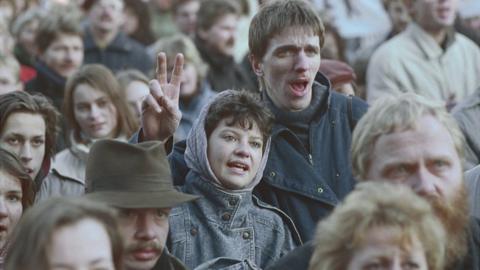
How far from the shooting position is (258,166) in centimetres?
636

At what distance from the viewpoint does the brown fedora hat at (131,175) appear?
18.4 feet

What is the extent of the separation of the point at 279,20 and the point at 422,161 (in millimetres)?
1926

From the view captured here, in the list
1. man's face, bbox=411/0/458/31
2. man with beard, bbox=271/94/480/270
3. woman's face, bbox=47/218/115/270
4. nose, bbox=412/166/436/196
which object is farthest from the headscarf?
man's face, bbox=411/0/458/31

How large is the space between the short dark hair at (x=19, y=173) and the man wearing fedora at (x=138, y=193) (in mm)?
659

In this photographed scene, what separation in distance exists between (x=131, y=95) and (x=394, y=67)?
206cm

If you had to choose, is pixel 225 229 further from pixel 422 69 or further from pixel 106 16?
pixel 106 16

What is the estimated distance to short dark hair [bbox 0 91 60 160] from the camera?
7730mm

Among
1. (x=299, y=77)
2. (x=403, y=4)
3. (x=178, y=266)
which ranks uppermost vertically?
(x=403, y=4)

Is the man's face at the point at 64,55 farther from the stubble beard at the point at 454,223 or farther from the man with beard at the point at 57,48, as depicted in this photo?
the stubble beard at the point at 454,223

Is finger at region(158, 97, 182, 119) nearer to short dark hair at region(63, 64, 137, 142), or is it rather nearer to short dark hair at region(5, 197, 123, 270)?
short dark hair at region(5, 197, 123, 270)

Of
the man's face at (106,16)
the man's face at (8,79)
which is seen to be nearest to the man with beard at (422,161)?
the man's face at (8,79)

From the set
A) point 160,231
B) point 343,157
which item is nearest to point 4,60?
point 343,157

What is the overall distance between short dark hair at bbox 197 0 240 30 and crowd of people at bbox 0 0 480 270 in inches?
77.2

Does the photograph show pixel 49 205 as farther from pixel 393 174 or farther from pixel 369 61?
pixel 369 61
